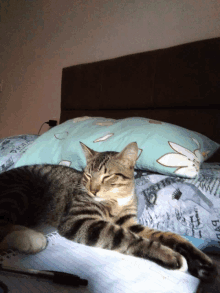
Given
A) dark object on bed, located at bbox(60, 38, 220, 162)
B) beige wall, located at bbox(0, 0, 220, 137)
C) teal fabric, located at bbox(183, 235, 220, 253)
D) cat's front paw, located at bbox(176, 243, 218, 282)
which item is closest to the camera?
cat's front paw, located at bbox(176, 243, 218, 282)

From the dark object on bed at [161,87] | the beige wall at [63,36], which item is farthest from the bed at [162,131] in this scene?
the beige wall at [63,36]

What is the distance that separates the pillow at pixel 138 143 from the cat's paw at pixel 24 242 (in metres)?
0.48

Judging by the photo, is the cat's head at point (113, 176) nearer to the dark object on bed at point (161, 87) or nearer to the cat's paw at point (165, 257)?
the cat's paw at point (165, 257)

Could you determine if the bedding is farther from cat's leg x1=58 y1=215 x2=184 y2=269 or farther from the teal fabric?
cat's leg x1=58 y1=215 x2=184 y2=269

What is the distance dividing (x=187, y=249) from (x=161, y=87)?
1.01 metres

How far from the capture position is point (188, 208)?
0.67 m

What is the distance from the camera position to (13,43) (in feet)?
10.2

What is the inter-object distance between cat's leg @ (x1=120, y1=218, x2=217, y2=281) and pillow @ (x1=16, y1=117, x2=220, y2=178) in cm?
22

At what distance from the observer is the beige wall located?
137 centimetres

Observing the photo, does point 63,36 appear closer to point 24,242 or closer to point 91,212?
point 91,212

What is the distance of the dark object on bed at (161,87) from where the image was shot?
1118 mm

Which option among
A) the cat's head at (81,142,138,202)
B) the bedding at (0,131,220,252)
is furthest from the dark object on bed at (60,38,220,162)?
the cat's head at (81,142,138,202)

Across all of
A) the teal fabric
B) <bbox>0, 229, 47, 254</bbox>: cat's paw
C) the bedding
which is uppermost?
the bedding

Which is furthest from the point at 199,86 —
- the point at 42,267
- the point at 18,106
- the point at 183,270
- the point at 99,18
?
the point at 18,106
